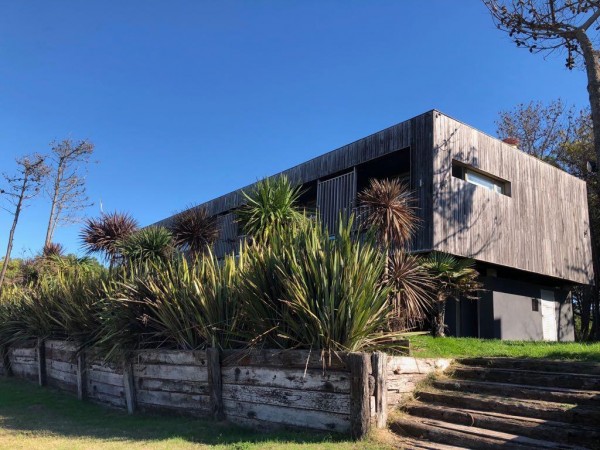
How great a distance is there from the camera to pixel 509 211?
1733cm

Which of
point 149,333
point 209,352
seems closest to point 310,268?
point 209,352

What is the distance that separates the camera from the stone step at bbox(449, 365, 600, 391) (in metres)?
6.64

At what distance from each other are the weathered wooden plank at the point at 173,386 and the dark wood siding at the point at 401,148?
19.3 ft

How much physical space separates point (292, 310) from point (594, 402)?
3.71 metres

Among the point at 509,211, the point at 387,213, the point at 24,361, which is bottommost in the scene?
the point at 24,361

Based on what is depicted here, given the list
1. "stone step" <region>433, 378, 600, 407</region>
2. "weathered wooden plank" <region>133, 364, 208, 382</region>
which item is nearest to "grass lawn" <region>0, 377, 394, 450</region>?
"weathered wooden plank" <region>133, 364, 208, 382</region>

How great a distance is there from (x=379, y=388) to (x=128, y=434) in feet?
11.7

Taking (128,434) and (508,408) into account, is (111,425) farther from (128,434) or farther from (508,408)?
(508,408)

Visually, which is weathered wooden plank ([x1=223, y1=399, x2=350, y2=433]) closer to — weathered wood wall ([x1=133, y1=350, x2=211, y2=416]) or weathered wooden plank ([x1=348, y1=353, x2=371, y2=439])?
weathered wooden plank ([x1=348, y1=353, x2=371, y2=439])

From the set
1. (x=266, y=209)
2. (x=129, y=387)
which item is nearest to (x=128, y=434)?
(x=129, y=387)

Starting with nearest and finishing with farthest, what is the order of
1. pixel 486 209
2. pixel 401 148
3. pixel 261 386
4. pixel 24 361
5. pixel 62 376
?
pixel 261 386 → pixel 62 376 → pixel 24 361 → pixel 401 148 → pixel 486 209

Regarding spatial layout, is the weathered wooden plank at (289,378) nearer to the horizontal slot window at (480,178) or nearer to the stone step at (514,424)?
the stone step at (514,424)

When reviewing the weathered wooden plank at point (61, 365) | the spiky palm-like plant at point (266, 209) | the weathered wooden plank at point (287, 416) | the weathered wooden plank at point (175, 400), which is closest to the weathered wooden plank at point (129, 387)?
the weathered wooden plank at point (175, 400)

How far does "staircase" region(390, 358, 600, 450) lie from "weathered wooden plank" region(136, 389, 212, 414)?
2.93m
